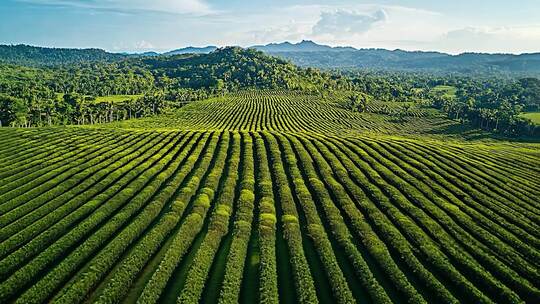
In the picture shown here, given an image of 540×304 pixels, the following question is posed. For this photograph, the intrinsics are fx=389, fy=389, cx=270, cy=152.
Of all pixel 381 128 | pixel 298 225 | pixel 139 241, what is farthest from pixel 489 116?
pixel 139 241

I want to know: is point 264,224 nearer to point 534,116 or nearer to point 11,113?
point 11,113

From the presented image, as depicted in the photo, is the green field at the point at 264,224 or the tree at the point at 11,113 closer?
the green field at the point at 264,224

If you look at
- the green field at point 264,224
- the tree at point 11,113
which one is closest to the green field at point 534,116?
the green field at point 264,224

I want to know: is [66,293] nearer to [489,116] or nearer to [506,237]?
[506,237]

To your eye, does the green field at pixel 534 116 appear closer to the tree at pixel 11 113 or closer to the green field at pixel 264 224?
the green field at pixel 264 224

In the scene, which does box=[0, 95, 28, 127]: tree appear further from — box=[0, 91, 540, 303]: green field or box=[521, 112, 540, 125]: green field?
box=[521, 112, 540, 125]: green field

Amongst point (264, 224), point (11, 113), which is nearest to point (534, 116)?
point (264, 224)

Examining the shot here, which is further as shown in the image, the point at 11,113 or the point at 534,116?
the point at 534,116

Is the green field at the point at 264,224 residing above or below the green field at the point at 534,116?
above
